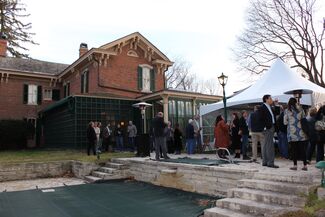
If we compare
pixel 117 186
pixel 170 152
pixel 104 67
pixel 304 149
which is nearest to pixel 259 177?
pixel 304 149

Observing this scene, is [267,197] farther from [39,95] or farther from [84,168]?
[39,95]

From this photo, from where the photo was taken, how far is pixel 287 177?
6.10 metres

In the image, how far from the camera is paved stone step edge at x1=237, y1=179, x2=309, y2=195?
558 centimetres

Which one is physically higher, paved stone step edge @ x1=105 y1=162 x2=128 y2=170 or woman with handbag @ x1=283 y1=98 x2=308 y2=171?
woman with handbag @ x1=283 y1=98 x2=308 y2=171

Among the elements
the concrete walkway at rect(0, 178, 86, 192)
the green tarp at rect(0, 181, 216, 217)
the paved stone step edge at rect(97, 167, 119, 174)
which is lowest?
the green tarp at rect(0, 181, 216, 217)

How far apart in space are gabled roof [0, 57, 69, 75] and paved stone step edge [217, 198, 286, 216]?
22.7m

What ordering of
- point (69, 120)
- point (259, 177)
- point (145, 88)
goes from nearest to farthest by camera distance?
point (259, 177)
point (69, 120)
point (145, 88)

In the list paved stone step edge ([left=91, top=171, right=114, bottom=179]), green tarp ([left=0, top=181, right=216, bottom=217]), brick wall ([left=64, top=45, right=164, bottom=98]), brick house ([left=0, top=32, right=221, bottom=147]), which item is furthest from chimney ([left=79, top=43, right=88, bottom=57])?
green tarp ([left=0, top=181, right=216, bottom=217])

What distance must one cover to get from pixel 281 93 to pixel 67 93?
18725mm

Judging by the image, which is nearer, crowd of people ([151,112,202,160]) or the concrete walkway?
the concrete walkway

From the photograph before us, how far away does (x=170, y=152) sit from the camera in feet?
50.3

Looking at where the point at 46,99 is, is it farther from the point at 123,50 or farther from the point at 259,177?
the point at 259,177

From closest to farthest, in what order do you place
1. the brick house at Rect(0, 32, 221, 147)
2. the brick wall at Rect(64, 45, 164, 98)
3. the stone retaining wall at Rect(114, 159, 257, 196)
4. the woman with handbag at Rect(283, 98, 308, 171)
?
the woman with handbag at Rect(283, 98, 308, 171) → the stone retaining wall at Rect(114, 159, 257, 196) → the brick house at Rect(0, 32, 221, 147) → the brick wall at Rect(64, 45, 164, 98)

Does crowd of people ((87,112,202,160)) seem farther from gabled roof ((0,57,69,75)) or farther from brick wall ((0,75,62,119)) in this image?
gabled roof ((0,57,69,75))
